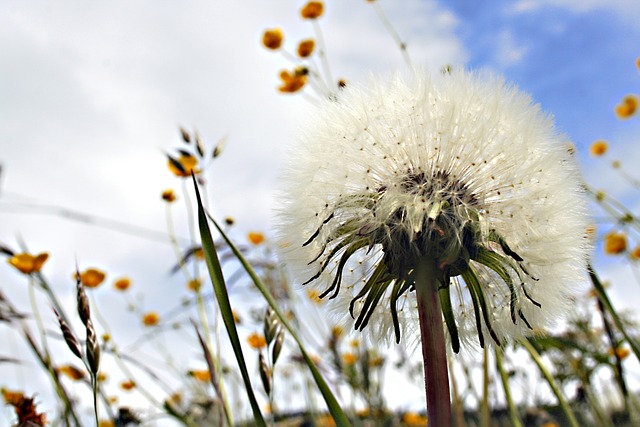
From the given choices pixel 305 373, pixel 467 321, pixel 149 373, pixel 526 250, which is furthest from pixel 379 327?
pixel 305 373

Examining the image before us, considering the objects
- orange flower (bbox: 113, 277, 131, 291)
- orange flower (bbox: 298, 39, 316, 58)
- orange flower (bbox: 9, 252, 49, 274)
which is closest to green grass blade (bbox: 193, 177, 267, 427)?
orange flower (bbox: 9, 252, 49, 274)

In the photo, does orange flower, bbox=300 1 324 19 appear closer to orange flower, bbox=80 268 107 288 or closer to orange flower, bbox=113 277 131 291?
orange flower, bbox=80 268 107 288

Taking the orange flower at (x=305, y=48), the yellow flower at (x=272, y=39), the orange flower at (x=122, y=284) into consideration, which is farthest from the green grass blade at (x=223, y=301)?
the orange flower at (x=122, y=284)

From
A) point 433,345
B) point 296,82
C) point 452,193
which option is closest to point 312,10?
point 296,82

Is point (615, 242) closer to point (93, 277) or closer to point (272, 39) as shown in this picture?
point (272, 39)

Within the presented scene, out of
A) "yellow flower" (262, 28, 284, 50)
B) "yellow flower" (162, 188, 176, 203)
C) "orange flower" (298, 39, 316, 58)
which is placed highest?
"yellow flower" (262, 28, 284, 50)
